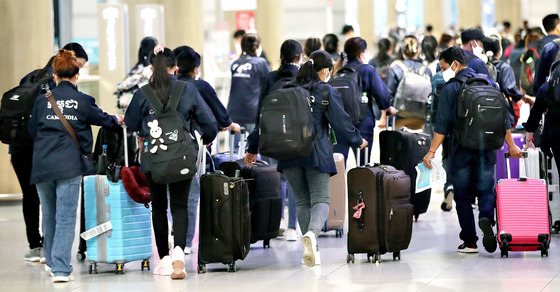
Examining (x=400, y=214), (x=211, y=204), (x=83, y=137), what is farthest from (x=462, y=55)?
(x=83, y=137)

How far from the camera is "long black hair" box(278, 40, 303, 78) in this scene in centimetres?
999

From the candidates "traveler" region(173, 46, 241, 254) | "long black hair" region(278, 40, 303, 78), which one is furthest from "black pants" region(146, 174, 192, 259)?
"long black hair" region(278, 40, 303, 78)

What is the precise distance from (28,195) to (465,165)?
354 centimetres

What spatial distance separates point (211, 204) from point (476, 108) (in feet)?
7.01

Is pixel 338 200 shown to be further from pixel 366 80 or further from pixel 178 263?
pixel 178 263

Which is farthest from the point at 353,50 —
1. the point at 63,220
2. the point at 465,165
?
the point at 63,220

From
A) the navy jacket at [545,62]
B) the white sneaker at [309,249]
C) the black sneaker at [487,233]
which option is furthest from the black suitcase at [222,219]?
the navy jacket at [545,62]

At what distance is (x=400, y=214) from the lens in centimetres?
877

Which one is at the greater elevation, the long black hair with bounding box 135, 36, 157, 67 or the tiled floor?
the long black hair with bounding box 135, 36, 157, 67

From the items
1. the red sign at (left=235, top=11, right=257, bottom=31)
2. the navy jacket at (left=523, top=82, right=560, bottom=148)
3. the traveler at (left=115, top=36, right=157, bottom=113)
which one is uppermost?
the red sign at (left=235, top=11, right=257, bottom=31)

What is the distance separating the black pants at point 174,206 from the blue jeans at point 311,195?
0.90m

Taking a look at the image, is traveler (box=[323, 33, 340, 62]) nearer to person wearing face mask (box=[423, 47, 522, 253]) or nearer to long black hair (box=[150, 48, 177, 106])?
person wearing face mask (box=[423, 47, 522, 253])

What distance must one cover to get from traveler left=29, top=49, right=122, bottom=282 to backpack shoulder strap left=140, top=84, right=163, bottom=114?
0.35m

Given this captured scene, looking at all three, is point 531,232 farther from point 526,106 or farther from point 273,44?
point 273,44
